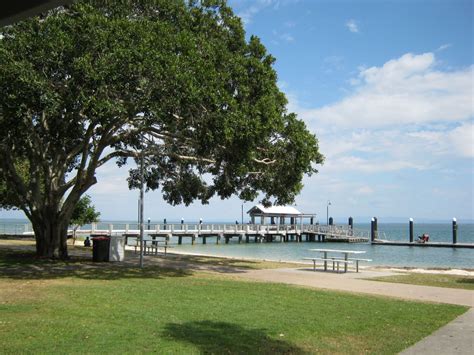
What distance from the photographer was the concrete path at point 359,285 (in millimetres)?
12914

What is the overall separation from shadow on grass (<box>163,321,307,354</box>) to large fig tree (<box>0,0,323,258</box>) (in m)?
7.66

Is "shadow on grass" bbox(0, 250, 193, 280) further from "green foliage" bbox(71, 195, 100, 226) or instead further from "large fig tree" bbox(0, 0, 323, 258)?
"green foliage" bbox(71, 195, 100, 226)

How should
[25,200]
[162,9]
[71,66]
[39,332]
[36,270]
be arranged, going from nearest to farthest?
[39,332], [71,66], [36,270], [162,9], [25,200]

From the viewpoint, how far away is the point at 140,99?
15.1 m

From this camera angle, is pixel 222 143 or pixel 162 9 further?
pixel 162 9

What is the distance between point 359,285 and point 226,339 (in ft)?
28.3

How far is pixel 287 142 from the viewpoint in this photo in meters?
20.3

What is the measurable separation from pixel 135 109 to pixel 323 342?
33.7 feet

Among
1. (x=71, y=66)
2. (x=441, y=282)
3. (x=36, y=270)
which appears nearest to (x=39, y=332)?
(x=71, y=66)

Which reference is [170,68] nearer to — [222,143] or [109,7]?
[222,143]

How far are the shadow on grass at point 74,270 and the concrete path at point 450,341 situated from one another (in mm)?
9387

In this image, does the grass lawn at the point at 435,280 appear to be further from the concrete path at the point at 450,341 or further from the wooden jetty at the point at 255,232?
the wooden jetty at the point at 255,232

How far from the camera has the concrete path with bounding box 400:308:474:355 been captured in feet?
23.8

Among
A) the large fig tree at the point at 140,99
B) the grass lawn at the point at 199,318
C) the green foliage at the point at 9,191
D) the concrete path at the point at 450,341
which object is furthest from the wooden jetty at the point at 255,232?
the concrete path at the point at 450,341
